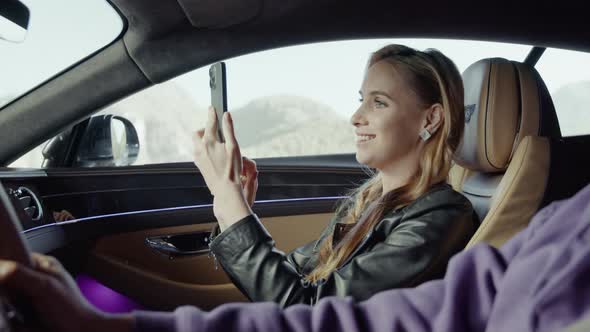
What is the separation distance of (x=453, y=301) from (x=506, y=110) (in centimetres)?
101

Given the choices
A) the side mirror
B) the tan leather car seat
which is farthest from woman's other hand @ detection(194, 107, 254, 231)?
the side mirror

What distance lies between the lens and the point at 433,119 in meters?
1.54

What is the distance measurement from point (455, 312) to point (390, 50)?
0.96m

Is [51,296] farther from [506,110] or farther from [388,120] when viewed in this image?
[506,110]

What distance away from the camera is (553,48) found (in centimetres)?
255

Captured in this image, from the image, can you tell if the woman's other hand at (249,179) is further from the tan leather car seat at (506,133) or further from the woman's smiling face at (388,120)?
the tan leather car seat at (506,133)

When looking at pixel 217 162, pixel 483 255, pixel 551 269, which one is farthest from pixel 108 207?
pixel 551 269

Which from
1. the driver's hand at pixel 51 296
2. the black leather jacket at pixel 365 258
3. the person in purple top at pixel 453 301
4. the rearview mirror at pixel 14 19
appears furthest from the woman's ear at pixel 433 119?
the driver's hand at pixel 51 296

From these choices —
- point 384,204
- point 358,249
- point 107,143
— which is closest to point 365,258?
point 358,249

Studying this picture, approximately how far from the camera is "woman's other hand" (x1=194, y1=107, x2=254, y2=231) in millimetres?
1283

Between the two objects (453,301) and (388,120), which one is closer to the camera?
(453,301)

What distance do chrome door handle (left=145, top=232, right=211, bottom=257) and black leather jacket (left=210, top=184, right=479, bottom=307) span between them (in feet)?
3.22

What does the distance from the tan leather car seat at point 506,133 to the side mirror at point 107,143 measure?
120 centimetres

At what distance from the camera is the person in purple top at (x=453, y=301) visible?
0.57 metres
